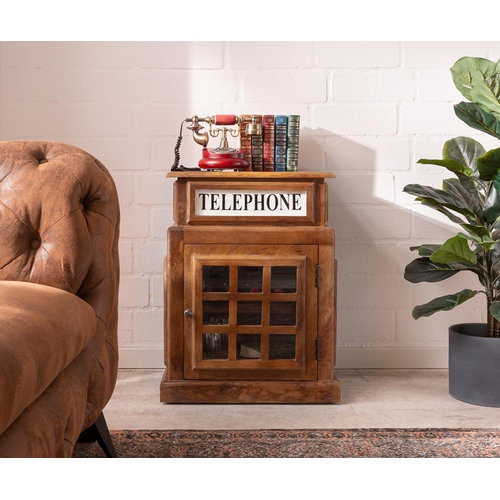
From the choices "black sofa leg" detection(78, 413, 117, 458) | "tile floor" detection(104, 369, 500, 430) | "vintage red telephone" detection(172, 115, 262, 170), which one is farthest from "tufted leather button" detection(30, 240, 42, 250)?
"vintage red telephone" detection(172, 115, 262, 170)

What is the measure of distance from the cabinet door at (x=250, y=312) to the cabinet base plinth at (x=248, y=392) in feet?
0.11

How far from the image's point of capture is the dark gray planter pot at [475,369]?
2.13m

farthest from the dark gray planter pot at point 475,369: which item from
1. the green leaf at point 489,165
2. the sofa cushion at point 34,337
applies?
the sofa cushion at point 34,337

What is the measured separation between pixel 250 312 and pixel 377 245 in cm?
76

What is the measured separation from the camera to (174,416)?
2.06 meters

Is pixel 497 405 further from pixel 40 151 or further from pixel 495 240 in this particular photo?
pixel 40 151

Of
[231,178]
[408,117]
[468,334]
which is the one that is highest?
[408,117]

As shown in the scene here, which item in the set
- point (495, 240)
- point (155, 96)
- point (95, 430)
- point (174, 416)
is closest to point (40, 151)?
point (95, 430)

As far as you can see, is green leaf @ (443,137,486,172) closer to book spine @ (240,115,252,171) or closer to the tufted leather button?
book spine @ (240,115,252,171)

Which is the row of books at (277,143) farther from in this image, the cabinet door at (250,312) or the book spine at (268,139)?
the cabinet door at (250,312)

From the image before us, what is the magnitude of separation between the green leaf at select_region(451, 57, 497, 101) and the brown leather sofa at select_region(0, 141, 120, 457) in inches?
51.7

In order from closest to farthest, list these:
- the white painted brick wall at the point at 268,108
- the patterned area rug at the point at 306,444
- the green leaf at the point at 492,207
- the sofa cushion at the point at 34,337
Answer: the sofa cushion at the point at 34,337, the patterned area rug at the point at 306,444, the green leaf at the point at 492,207, the white painted brick wall at the point at 268,108

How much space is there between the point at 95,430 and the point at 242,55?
171cm

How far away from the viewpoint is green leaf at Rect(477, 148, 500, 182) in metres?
1.95
